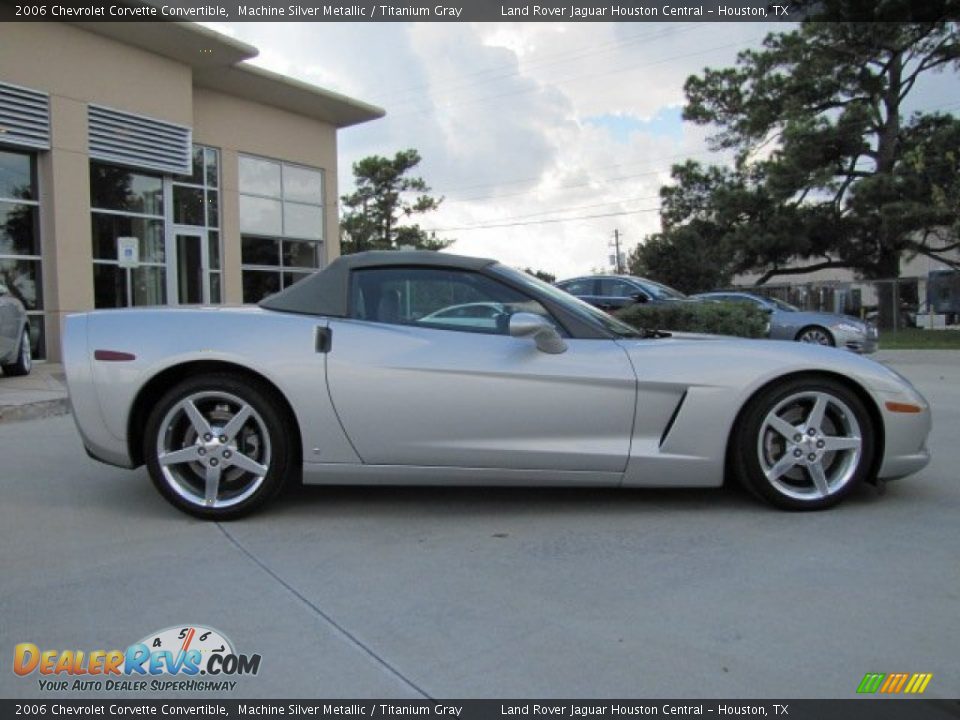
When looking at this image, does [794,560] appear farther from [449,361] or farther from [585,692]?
[449,361]

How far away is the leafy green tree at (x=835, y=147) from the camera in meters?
24.5

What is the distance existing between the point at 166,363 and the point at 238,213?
50.2ft

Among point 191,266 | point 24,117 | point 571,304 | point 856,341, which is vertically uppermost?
point 24,117

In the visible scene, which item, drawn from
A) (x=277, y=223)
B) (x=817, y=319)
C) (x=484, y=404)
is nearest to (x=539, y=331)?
(x=484, y=404)

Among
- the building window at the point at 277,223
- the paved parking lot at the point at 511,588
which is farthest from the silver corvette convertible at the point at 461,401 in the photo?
the building window at the point at 277,223

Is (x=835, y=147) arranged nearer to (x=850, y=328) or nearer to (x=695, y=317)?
(x=850, y=328)

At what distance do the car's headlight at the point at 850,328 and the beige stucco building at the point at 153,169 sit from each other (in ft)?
40.9

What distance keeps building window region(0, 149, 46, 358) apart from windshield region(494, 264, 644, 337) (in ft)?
39.1

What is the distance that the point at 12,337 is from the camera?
1018 cm

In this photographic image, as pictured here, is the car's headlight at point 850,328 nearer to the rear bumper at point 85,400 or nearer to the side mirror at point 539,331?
the side mirror at point 539,331

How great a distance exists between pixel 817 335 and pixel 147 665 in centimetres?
1555

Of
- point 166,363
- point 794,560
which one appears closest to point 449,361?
point 166,363

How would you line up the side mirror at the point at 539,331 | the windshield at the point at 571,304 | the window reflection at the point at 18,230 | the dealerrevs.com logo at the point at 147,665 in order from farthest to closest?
the window reflection at the point at 18,230 < the windshield at the point at 571,304 < the side mirror at the point at 539,331 < the dealerrevs.com logo at the point at 147,665
